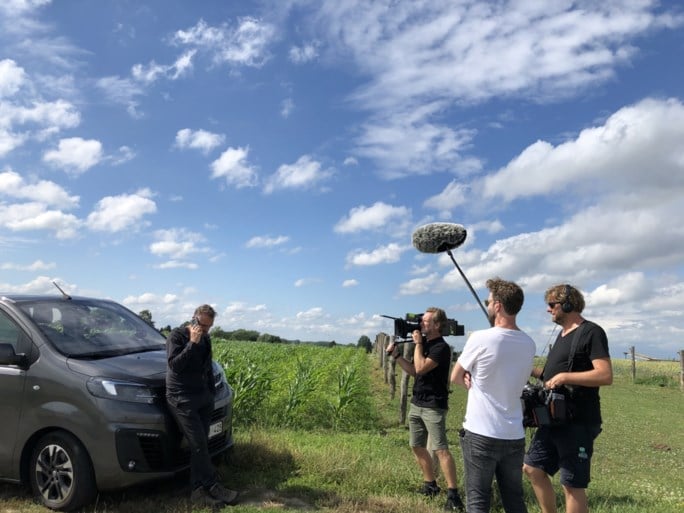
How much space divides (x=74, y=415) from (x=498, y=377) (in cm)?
360

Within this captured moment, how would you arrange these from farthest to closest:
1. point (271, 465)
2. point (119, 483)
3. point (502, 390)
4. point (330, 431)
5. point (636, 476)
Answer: point (330, 431) → point (636, 476) → point (271, 465) → point (119, 483) → point (502, 390)

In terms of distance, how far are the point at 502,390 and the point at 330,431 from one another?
6864 millimetres

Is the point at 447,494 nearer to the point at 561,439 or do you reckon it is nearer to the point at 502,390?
the point at 561,439

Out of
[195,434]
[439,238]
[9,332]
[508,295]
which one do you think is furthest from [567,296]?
[9,332]

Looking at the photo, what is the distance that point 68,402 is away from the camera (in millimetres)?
4887

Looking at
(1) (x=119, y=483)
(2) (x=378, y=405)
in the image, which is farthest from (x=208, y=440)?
(2) (x=378, y=405)

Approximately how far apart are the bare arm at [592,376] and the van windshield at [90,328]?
407 centimetres

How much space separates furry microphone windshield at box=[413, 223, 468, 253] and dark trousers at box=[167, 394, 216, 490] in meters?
2.56

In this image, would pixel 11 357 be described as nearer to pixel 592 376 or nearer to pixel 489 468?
pixel 489 468

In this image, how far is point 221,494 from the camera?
5059 mm

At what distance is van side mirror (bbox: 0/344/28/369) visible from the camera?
16.2 ft

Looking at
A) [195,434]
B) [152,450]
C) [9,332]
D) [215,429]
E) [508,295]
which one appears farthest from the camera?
[215,429]

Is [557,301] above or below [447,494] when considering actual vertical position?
above

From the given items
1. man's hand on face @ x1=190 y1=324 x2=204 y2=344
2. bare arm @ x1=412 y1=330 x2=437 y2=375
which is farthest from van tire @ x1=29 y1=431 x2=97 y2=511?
bare arm @ x1=412 y1=330 x2=437 y2=375
